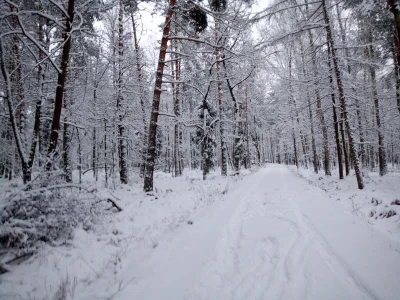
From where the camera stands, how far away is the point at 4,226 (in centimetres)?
271

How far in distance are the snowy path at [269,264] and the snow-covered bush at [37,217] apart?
61.5 inches

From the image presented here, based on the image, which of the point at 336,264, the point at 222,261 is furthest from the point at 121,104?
the point at 336,264

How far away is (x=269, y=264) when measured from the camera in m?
2.68

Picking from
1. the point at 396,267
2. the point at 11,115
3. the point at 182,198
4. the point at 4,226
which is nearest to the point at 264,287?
the point at 396,267


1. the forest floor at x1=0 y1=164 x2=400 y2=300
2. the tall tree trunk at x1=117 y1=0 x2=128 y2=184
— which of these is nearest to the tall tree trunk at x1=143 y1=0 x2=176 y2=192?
the forest floor at x1=0 y1=164 x2=400 y2=300

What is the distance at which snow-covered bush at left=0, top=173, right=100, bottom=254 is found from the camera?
2.76 meters

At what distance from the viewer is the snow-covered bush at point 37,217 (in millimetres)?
2759

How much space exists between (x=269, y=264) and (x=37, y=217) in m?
3.89

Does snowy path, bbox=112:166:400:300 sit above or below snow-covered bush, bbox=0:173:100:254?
below

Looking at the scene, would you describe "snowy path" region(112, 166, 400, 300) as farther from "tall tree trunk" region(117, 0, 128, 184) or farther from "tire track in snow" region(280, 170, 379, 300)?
"tall tree trunk" region(117, 0, 128, 184)

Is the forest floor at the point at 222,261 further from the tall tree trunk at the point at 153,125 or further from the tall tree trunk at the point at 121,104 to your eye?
the tall tree trunk at the point at 121,104

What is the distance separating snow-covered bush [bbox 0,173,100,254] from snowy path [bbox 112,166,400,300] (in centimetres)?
156

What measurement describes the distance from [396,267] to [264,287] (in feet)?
6.22

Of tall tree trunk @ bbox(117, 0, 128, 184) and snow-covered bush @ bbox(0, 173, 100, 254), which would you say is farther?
tall tree trunk @ bbox(117, 0, 128, 184)
